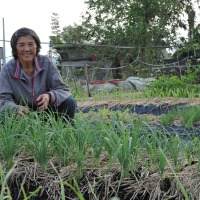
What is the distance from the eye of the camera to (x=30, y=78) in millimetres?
2635

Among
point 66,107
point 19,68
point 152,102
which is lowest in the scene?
point 152,102

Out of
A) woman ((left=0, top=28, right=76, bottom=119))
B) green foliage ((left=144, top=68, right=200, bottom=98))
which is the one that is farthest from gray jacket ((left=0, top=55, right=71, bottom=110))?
green foliage ((left=144, top=68, right=200, bottom=98))

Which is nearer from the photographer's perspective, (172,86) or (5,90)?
(5,90)

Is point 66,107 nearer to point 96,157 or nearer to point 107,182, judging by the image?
point 96,157

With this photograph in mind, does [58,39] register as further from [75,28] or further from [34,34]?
[34,34]

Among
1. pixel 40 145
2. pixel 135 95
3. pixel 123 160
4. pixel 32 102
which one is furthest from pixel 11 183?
pixel 135 95

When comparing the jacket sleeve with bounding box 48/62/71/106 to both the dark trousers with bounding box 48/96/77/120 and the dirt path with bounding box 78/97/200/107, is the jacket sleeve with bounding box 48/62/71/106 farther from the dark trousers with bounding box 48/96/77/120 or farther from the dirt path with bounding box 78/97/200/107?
the dirt path with bounding box 78/97/200/107

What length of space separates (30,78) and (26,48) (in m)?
0.20

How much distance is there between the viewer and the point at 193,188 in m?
1.18

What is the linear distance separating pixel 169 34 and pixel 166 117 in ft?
32.6

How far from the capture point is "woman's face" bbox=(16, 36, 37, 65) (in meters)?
2.57

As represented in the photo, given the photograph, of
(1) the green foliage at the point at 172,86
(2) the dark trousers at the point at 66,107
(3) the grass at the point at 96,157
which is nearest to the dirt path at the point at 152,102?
(1) the green foliage at the point at 172,86

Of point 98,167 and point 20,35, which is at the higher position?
point 20,35

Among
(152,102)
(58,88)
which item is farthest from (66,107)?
(152,102)
